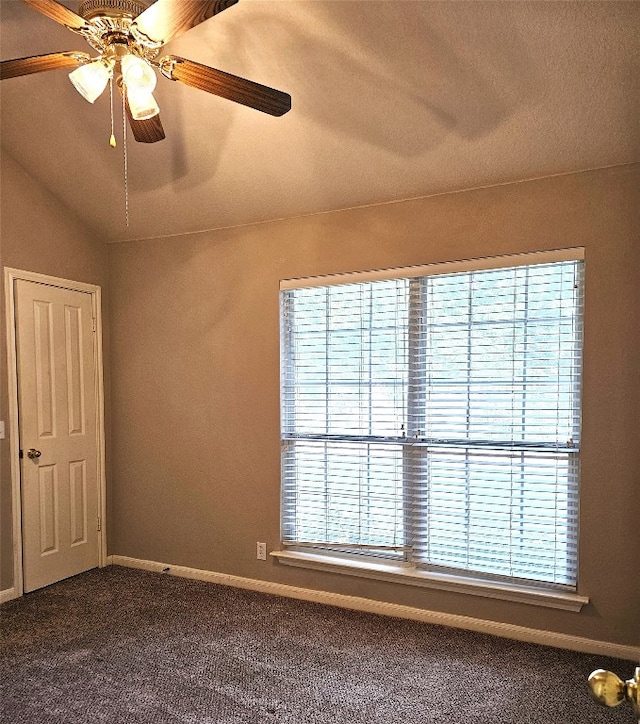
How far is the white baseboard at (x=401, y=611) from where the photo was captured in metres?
2.65

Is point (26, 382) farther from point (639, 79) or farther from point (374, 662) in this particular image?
point (639, 79)

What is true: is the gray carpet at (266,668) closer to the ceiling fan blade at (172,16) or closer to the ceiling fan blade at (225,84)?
the ceiling fan blade at (225,84)

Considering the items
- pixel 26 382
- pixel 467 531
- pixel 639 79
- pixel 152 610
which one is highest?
Answer: pixel 639 79

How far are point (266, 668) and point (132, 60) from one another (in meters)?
2.62

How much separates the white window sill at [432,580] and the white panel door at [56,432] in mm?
1474

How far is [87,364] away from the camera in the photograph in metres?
3.87

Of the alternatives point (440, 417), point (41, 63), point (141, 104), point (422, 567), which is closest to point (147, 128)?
point (141, 104)

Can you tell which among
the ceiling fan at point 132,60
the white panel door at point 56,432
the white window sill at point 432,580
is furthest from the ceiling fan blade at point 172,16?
the white window sill at point 432,580

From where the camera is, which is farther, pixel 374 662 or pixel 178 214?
pixel 178 214

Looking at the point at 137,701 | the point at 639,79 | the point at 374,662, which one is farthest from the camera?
the point at 374,662

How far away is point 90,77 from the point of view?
5.98 feet

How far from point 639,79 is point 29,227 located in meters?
3.44

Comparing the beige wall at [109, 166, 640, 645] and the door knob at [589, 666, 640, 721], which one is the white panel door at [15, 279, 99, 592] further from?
the door knob at [589, 666, 640, 721]

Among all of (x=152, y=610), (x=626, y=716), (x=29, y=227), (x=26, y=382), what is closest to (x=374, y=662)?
(x=626, y=716)
